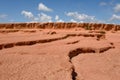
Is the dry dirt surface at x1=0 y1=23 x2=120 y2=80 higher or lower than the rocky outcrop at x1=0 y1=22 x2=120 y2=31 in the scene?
higher

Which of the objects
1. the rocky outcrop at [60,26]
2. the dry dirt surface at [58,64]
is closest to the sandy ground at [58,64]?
the dry dirt surface at [58,64]

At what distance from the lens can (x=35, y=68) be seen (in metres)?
4.42

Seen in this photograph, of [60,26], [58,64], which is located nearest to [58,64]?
[58,64]

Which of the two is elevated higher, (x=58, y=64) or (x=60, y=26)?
(x=58, y=64)

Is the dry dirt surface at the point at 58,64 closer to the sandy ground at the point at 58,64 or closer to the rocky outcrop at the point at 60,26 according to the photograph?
the sandy ground at the point at 58,64

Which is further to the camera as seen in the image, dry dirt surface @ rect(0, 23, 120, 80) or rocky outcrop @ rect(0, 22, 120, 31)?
rocky outcrop @ rect(0, 22, 120, 31)

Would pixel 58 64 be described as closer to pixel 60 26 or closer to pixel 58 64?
pixel 58 64

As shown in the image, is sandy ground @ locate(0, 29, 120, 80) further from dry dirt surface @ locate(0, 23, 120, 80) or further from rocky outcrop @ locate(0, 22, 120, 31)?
rocky outcrop @ locate(0, 22, 120, 31)

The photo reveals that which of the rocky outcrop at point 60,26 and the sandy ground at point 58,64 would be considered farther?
the rocky outcrop at point 60,26

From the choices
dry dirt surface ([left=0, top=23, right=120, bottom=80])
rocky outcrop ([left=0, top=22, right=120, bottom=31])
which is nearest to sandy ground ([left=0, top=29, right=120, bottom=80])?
dry dirt surface ([left=0, top=23, right=120, bottom=80])

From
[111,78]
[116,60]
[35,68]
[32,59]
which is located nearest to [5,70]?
[35,68]

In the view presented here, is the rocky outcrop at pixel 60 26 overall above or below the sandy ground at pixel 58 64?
A: below

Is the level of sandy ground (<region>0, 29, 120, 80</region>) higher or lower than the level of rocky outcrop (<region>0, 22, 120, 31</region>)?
higher

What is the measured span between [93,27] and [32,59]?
14594 millimetres
